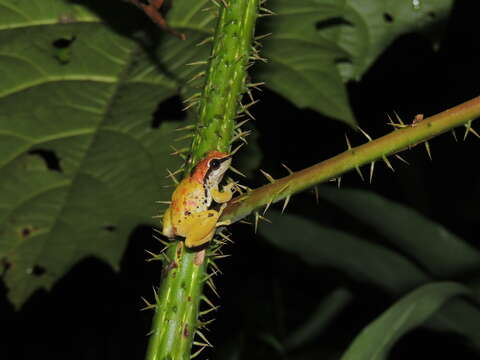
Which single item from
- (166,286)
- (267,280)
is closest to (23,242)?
(166,286)

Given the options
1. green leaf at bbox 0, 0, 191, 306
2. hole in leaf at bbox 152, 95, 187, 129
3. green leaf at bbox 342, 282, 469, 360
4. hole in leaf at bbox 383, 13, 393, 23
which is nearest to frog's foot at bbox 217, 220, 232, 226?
green leaf at bbox 342, 282, 469, 360

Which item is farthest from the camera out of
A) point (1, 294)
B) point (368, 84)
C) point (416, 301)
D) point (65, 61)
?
point (1, 294)

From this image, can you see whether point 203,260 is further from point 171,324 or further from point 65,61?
point 65,61

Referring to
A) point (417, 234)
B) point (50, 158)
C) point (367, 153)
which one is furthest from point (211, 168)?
point (417, 234)

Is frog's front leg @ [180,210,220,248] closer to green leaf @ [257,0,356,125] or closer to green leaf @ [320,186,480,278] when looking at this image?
green leaf @ [257,0,356,125]

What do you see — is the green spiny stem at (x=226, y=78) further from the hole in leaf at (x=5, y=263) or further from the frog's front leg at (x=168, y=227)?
the hole in leaf at (x=5, y=263)
